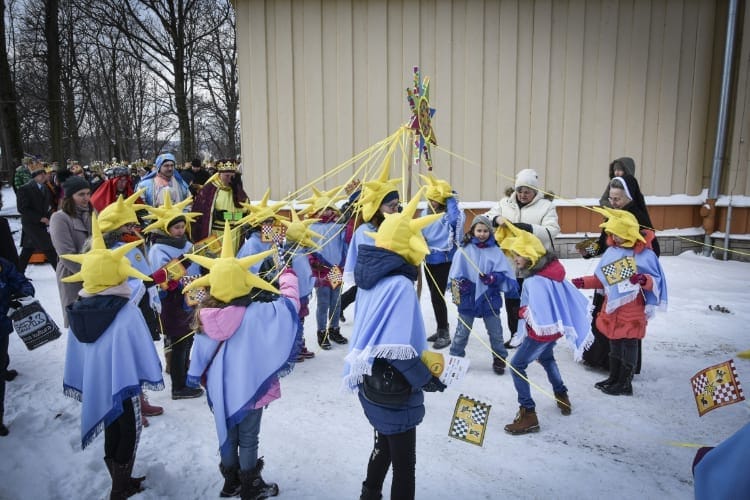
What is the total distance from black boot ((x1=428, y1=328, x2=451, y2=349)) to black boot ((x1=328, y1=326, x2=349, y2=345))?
1.08m

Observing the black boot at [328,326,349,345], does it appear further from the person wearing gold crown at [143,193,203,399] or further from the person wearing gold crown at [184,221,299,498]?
the person wearing gold crown at [184,221,299,498]

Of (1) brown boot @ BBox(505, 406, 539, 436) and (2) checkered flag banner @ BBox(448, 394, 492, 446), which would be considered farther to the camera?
(1) brown boot @ BBox(505, 406, 539, 436)

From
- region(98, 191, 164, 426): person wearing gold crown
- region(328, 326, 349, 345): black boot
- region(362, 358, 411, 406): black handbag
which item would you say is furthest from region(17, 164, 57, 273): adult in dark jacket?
region(362, 358, 411, 406): black handbag

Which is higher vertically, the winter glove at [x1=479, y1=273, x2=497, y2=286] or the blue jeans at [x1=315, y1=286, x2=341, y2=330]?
the winter glove at [x1=479, y1=273, x2=497, y2=286]

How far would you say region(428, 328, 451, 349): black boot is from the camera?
5858 mm

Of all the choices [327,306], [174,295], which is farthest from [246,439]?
[327,306]

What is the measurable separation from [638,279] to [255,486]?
3.53 m

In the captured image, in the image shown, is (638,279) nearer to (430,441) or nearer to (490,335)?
(490,335)

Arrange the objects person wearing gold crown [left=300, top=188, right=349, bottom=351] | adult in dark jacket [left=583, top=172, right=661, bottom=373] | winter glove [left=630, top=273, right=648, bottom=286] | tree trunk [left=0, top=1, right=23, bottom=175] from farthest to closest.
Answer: tree trunk [left=0, top=1, right=23, bottom=175] < person wearing gold crown [left=300, top=188, right=349, bottom=351] < adult in dark jacket [left=583, top=172, right=661, bottom=373] < winter glove [left=630, top=273, right=648, bottom=286]

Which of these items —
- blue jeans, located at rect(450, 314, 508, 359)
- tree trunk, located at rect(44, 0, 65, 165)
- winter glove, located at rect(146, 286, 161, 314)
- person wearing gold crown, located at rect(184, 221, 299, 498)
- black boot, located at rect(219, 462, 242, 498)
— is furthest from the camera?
tree trunk, located at rect(44, 0, 65, 165)

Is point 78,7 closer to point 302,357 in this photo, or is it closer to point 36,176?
point 36,176

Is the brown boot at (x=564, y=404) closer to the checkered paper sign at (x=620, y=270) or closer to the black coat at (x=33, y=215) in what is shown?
the checkered paper sign at (x=620, y=270)

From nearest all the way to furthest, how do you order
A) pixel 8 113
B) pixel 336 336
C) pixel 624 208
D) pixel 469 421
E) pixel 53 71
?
pixel 469 421, pixel 624 208, pixel 336 336, pixel 8 113, pixel 53 71

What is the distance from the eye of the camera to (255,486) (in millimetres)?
3150
